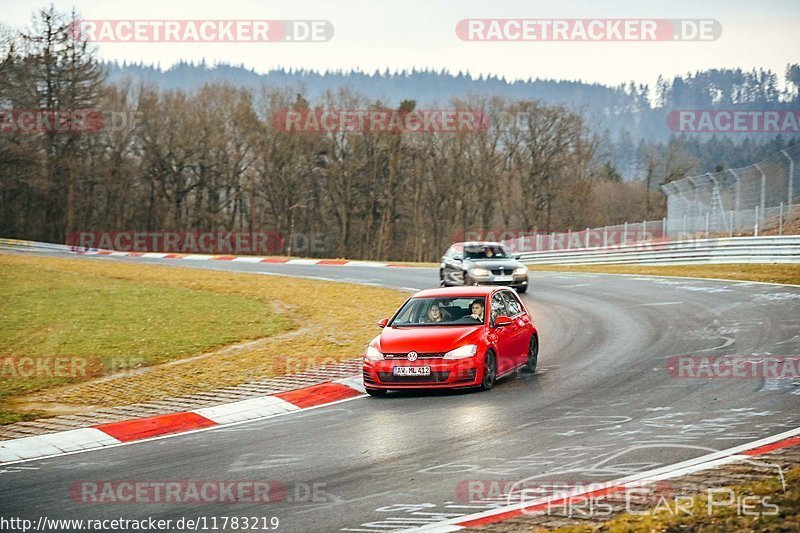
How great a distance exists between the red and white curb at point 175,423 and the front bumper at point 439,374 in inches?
31.1

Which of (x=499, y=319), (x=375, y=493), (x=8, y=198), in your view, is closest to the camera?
(x=375, y=493)

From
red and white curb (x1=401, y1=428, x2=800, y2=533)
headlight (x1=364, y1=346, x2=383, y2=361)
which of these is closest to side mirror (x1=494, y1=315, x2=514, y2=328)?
headlight (x1=364, y1=346, x2=383, y2=361)

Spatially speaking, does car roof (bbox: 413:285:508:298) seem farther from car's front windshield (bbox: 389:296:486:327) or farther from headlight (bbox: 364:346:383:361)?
headlight (bbox: 364:346:383:361)

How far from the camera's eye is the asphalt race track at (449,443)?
735cm

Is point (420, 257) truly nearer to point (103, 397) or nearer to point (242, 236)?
point (242, 236)

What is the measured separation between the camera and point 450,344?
12.5 metres

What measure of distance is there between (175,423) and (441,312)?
166 inches

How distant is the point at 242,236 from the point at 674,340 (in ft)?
210

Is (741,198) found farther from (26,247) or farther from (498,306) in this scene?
(26,247)

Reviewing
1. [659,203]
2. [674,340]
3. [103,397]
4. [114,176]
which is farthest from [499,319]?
[659,203]

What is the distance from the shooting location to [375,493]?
24.7 feet

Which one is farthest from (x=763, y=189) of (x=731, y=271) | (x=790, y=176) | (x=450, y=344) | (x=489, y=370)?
(x=450, y=344)

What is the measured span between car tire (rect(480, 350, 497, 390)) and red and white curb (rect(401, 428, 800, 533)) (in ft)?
14.3

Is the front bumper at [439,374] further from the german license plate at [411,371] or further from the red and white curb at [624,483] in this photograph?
the red and white curb at [624,483]
